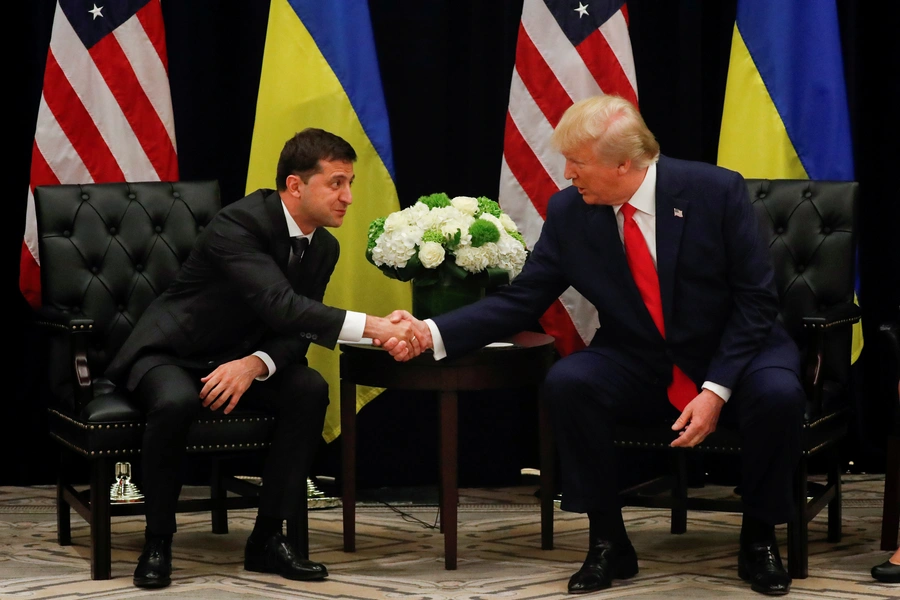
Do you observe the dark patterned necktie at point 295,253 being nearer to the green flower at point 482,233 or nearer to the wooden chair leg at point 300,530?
the green flower at point 482,233

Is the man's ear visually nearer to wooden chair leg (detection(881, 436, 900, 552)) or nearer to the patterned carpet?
the patterned carpet

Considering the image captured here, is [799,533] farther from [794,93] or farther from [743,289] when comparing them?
[794,93]

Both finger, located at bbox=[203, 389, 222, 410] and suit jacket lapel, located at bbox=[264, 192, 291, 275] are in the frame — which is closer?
finger, located at bbox=[203, 389, 222, 410]

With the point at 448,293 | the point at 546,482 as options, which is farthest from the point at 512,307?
the point at 546,482

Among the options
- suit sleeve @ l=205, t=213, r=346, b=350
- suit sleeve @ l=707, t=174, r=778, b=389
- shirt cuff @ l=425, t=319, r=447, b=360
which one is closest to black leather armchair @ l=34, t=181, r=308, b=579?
suit sleeve @ l=205, t=213, r=346, b=350

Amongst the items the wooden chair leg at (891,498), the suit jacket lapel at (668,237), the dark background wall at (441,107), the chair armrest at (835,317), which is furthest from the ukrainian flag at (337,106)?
the wooden chair leg at (891,498)

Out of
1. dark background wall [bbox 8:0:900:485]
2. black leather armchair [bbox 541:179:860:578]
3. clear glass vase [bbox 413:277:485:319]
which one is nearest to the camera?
black leather armchair [bbox 541:179:860:578]

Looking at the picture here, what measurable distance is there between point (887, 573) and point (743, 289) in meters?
0.83

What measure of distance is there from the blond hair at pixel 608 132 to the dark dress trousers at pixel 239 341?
79cm

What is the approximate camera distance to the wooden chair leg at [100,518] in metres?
3.37

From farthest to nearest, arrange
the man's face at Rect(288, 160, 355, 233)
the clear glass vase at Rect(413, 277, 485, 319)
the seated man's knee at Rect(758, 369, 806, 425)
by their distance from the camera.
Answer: the clear glass vase at Rect(413, 277, 485, 319), the man's face at Rect(288, 160, 355, 233), the seated man's knee at Rect(758, 369, 806, 425)

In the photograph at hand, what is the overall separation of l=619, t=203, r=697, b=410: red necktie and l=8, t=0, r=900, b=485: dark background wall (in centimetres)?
125

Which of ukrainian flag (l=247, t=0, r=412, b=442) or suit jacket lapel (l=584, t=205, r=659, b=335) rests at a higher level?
ukrainian flag (l=247, t=0, r=412, b=442)

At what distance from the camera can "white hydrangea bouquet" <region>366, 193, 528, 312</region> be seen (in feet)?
11.9
